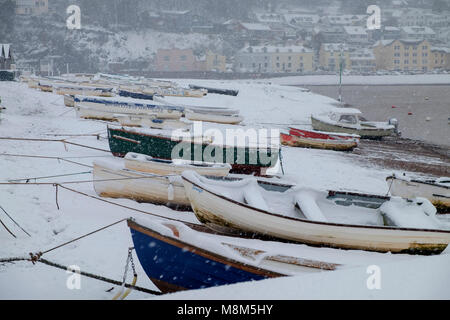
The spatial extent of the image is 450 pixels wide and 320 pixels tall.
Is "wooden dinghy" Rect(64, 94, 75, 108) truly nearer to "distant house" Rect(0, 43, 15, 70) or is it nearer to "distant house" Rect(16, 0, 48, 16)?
"distant house" Rect(0, 43, 15, 70)

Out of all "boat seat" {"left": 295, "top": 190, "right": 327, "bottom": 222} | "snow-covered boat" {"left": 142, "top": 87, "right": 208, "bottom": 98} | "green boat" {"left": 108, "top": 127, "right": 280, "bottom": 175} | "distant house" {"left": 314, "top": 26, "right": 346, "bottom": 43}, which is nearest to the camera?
"boat seat" {"left": 295, "top": 190, "right": 327, "bottom": 222}

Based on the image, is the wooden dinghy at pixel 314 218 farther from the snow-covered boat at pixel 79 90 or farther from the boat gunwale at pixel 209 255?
the snow-covered boat at pixel 79 90

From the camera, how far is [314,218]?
20.5ft

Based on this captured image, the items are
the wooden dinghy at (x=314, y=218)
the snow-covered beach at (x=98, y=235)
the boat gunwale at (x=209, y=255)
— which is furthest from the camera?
the wooden dinghy at (x=314, y=218)

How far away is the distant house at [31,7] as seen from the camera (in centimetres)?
9469

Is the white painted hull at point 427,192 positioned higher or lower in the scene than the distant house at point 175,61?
lower

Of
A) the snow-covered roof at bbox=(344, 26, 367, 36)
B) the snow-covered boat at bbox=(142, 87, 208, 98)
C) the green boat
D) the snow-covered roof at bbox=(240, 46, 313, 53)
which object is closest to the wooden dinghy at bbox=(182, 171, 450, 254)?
the green boat

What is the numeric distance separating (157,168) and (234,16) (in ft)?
385

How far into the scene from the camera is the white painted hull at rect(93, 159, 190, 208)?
28.0 ft

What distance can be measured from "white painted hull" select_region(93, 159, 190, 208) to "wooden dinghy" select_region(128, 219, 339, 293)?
3513 mm

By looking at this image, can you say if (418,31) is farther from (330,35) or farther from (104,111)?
(104,111)

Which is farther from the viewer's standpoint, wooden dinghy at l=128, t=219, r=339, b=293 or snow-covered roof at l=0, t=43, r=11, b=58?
snow-covered roof at l=0, t=43, r=11, b=58

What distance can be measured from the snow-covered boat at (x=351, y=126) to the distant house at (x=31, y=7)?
304 feet

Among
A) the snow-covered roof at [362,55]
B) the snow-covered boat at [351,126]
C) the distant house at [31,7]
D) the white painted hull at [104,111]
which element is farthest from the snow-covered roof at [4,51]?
the snow-covered roof at [362,55]
